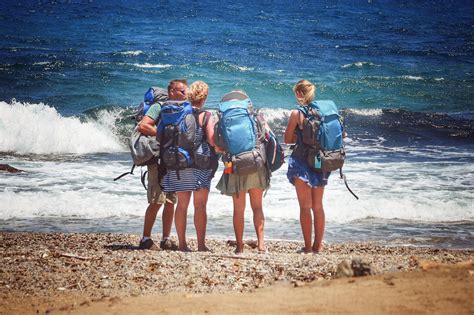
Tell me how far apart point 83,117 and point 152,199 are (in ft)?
42.1

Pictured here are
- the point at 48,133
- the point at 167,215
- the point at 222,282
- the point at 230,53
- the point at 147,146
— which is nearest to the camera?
the point at 222,282

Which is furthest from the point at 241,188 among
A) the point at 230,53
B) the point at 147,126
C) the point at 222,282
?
the point at 230,53

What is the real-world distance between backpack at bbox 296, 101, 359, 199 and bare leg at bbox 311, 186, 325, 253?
29cm

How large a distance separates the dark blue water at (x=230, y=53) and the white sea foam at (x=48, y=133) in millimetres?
2813

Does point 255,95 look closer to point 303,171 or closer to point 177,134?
point 303,171

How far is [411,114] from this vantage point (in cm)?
2203

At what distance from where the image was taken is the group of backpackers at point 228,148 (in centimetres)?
614

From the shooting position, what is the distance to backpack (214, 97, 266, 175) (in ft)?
19.9

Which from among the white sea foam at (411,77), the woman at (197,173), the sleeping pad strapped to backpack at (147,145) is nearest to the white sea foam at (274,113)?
the white sea foam at (411,77)

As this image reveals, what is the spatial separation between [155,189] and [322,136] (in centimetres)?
179

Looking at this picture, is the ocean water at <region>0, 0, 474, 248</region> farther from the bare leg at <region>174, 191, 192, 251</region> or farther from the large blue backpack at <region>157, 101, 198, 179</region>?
the large blue backpack at <region>157, 101, 198, 179</region>

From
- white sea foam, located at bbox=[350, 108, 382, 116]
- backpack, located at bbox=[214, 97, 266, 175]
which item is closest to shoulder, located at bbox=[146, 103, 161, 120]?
backpack, located at bbox=[214, 97, 266, 175]

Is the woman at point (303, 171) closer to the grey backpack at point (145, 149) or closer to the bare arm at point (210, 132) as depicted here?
the bare arm at point (210, 132)

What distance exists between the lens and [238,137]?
6.07 m
